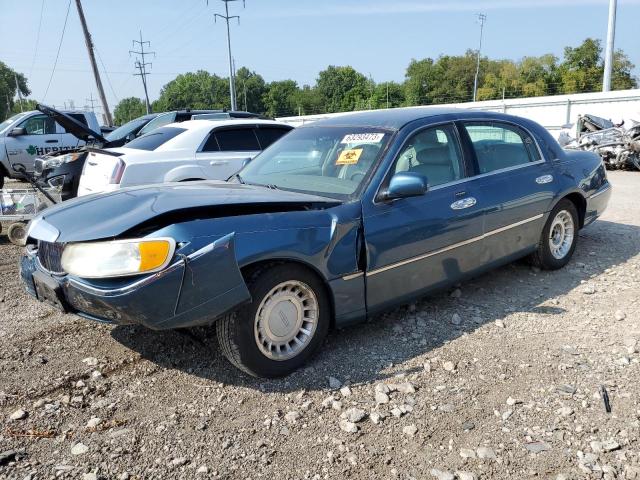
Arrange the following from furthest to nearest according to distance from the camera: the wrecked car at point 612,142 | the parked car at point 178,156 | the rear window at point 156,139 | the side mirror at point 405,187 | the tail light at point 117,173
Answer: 1. the wrecked car at point 612,142
2. the rear window at point 156,139
3. the parked car at point 178,156
4. the tail light at point 117,173
5. the side mirror at point 405,187

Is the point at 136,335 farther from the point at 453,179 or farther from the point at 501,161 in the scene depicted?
the point at 501,161

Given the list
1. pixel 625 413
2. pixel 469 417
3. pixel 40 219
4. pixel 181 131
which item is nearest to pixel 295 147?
pixel 40 219

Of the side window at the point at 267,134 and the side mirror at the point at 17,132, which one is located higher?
the side mirror at the point at 17,132

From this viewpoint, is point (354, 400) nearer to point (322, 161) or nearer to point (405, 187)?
point (405, 187)

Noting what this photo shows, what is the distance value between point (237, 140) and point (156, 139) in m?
1.17

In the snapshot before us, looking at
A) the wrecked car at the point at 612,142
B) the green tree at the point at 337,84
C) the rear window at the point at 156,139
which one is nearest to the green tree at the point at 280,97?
the green tree at the point at 337,84

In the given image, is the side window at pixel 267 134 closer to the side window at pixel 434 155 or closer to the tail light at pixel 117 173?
the tail light at pixel 117 173

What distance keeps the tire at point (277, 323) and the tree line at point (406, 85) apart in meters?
65.4

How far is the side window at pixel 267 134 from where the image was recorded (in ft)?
26.7

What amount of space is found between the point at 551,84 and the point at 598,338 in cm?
7020

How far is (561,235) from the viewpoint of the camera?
5355 millimetres

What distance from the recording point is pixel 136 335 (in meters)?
3.91

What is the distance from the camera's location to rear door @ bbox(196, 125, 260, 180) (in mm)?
7285

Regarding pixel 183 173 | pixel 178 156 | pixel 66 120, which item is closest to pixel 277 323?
pixel 183 173
